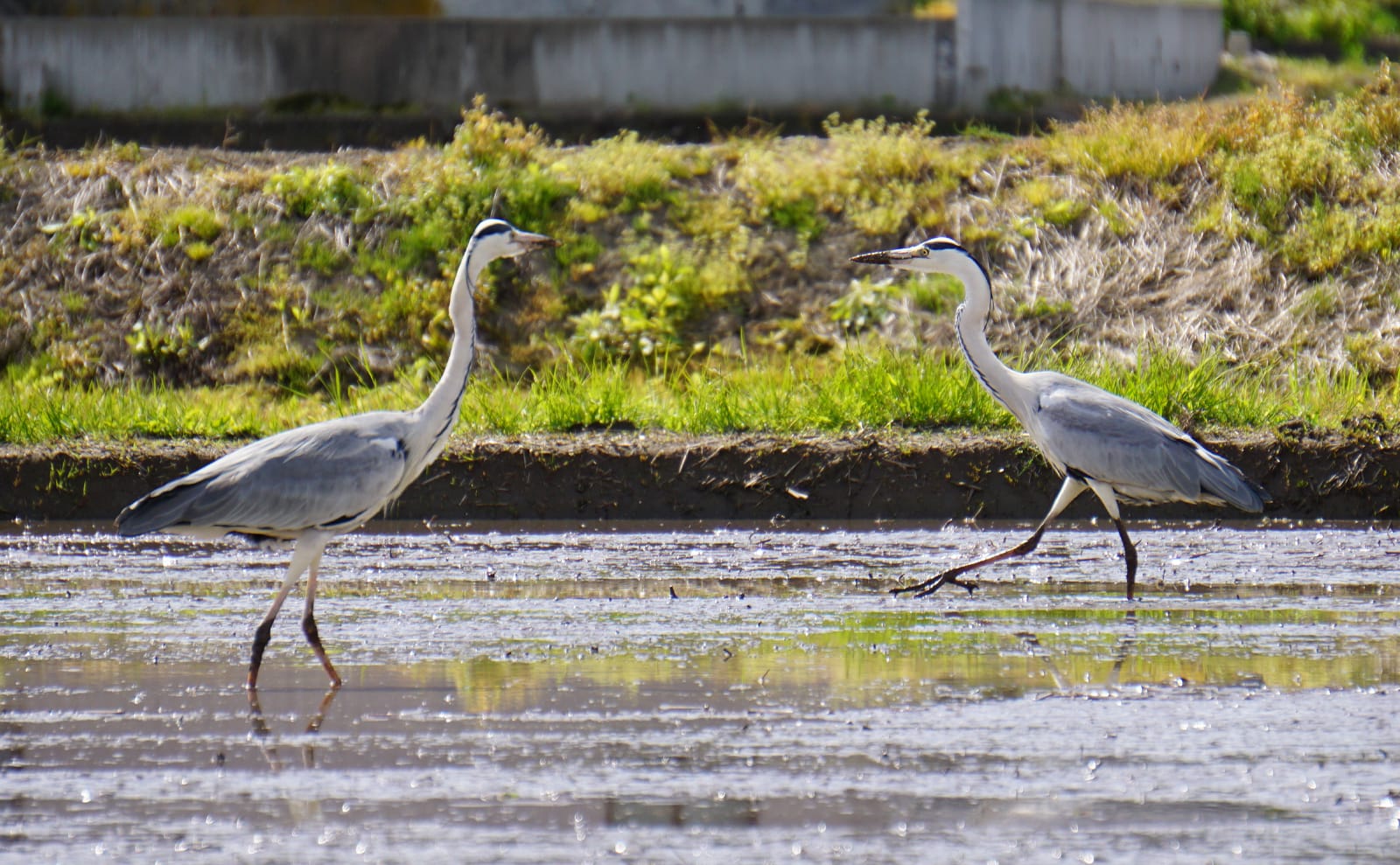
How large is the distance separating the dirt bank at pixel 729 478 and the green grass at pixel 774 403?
0.67 meters

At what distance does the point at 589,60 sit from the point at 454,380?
13.2 m

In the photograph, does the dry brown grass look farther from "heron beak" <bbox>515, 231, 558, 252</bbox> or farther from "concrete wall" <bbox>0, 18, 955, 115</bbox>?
"heron beak" <bbox>515, 231, 558, 252</bbox>

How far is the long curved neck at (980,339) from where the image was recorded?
9477mm

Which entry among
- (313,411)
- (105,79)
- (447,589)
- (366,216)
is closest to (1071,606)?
(447,589)

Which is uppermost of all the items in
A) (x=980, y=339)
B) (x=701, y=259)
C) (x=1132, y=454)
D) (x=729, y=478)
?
(x=980, y=339)

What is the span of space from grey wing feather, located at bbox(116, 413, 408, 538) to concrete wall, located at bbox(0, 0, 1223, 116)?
529 inches

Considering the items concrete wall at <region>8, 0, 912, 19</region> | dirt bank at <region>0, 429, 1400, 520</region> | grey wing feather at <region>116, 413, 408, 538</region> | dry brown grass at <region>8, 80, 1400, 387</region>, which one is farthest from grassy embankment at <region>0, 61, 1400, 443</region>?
grey wing feather at <region>116, 413, 408, 538</region>

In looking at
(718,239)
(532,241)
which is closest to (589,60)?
(718,239)

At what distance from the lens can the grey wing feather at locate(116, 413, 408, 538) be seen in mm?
6988

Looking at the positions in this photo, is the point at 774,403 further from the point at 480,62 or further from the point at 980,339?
the point at 480,62

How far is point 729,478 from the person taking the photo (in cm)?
1209

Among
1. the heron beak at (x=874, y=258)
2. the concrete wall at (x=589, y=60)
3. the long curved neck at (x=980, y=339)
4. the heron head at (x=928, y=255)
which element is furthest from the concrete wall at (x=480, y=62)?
the long curved neck at (x=980, y=339)

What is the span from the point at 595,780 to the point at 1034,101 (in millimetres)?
16087

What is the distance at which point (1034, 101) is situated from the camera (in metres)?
20.0
